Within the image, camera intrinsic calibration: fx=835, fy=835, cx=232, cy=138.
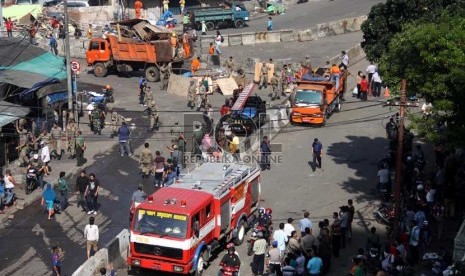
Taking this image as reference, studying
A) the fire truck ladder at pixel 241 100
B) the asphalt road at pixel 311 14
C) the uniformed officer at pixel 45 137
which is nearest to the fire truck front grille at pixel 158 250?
the uniformed officer at pixel 45 137

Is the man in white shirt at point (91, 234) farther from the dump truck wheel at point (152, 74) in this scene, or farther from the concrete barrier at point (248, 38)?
the concrete barrier at point (248, 38)

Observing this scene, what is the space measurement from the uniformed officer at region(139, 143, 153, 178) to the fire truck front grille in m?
8.35

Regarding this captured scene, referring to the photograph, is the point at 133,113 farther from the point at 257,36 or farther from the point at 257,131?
the point at 257,36

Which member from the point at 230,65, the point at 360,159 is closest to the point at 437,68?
the point at 360,159

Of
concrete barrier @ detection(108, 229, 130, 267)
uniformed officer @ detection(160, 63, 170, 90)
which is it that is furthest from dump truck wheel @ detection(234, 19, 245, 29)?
concrete barrier @ detection(108, 229, 130, 267)

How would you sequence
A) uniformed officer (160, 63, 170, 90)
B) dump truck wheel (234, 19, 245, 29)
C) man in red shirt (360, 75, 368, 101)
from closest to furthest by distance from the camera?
man in red shirt (360, 75, 368, 101), uniformed officer (160, 63, 170, 90), dump truck wheel (234, 19, 245, 29)

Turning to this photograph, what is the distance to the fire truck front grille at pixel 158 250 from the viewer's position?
834 inches

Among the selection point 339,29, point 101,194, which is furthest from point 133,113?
point 339,29

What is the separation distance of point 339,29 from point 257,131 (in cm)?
2176

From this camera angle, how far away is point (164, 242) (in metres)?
21.2

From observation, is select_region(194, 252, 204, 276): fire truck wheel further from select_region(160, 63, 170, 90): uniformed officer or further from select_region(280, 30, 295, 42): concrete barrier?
select_region(280, 30, 295, 42): concrete barrier

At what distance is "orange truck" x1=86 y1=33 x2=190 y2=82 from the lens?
4231cm

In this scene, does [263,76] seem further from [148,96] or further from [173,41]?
[148,96]

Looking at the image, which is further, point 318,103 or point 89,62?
point 89,62
